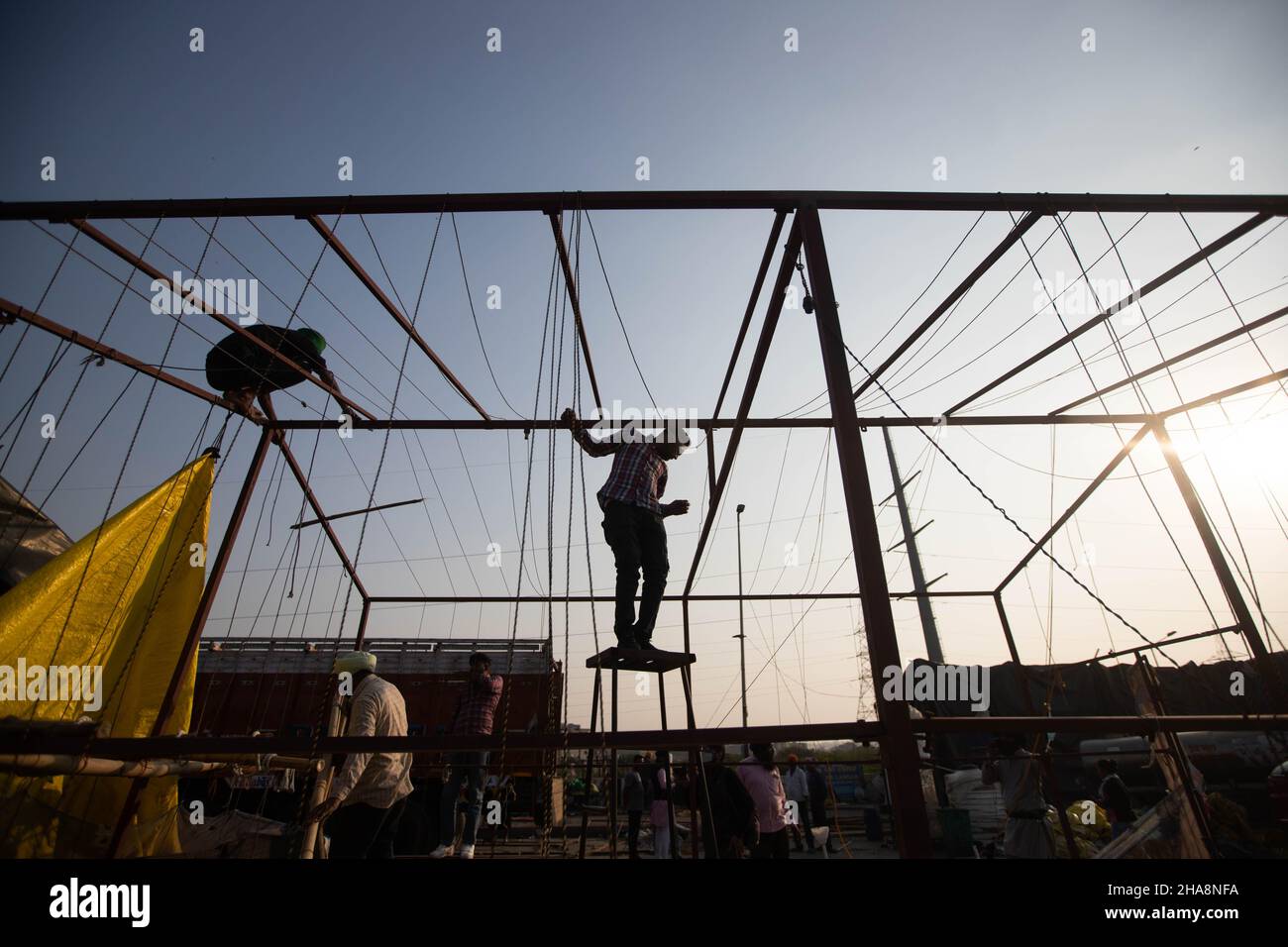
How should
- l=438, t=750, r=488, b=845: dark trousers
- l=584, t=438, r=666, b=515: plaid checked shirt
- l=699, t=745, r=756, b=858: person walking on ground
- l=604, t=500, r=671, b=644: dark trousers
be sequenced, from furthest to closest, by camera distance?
l=699, t=745, r=756, b=858: person walking on ground < l=438, t=750, r=488, b=845: dark trousers < l=584, t=438, r=666, b=515: plaid checked shirt < l=604, t=500, r=671, b=644: dark trousers

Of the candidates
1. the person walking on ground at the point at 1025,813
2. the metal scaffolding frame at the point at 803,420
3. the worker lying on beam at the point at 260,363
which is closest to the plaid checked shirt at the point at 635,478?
the metal scaffolding frame at the point at 803,420

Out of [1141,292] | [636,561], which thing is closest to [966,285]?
→ [1141,292]

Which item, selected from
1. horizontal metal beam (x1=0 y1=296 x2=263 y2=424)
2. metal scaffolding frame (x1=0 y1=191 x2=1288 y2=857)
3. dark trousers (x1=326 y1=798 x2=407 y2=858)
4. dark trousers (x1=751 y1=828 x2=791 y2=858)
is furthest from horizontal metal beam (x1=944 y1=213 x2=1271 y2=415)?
horizontal metal beam (x1=0 y1=296 x2=263 y2=424)

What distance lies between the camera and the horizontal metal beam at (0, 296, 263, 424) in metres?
4.69

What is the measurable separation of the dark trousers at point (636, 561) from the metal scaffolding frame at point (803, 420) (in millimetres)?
987

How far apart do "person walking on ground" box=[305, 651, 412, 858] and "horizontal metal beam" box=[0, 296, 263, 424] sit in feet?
14.2

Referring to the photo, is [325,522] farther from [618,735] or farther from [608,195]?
[618,735]

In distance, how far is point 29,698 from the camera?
5133mm

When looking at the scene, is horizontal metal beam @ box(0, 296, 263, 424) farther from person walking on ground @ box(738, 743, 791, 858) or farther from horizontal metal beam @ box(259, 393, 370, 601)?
person walking on ground @ box(738, 743, 791, 858)

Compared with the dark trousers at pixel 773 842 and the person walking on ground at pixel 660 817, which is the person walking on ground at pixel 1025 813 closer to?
the dark trousers at pixel 773 842

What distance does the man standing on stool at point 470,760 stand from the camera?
536 cm

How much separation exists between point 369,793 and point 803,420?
5807 mm
